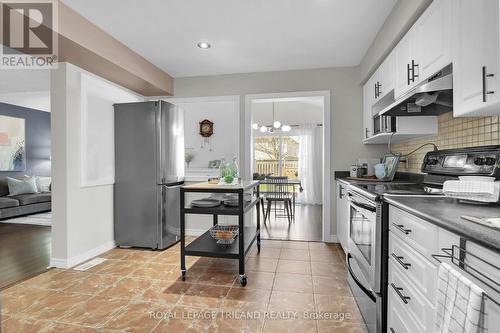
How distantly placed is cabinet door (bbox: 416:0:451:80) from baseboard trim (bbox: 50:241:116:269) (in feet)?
11.9

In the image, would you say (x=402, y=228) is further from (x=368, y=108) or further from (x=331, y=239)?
(x=331, y=239)

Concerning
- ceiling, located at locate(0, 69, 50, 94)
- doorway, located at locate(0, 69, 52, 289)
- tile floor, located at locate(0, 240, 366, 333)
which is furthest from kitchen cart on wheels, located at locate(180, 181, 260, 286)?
ceiling, located at locate(0, 69, 50, 94)

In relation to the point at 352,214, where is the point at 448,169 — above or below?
above

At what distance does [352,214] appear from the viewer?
7.63 ft

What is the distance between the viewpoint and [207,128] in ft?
14.0

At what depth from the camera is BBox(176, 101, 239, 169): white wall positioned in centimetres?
423

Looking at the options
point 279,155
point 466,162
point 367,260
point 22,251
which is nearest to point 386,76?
point 466,162

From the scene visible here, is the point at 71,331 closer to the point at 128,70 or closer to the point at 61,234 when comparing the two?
the point at 61,234

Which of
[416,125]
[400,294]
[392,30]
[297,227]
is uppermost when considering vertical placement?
[392,30]

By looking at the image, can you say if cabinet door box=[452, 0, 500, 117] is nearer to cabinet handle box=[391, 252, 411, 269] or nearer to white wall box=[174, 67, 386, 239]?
cabinet handle box=[391, 252, 411, 269]

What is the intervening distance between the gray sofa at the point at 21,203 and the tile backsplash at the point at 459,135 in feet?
22.2

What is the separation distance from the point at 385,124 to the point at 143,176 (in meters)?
2.84

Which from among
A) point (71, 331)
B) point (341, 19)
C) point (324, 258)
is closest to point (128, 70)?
point (341, 19)

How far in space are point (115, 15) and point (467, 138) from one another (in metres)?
3.05
